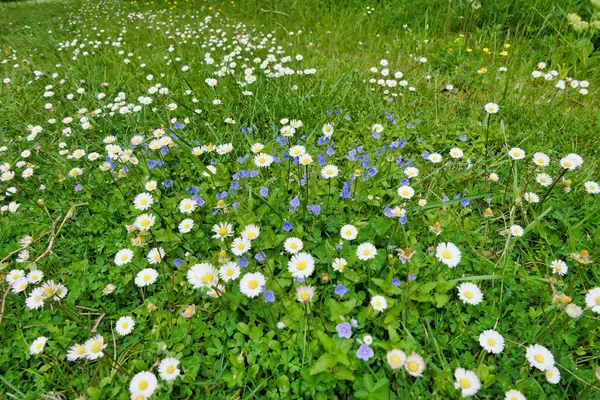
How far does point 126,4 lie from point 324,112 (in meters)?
7.87

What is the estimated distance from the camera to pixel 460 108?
10.2ft

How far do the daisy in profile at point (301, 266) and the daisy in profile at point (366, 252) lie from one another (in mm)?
269

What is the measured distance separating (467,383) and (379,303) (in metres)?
0.47

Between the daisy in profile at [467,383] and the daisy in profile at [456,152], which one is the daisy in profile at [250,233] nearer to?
the daisy in profile at [467,383]

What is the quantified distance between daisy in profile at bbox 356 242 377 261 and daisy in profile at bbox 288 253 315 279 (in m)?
0.27

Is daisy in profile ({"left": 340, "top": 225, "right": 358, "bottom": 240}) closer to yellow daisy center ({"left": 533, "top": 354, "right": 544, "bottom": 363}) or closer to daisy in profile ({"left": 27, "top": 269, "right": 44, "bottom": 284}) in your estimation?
yellow daisy center ({"left": 533, "top": 354, "right": 544, "bottom": 363})

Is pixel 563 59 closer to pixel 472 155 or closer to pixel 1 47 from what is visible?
pixel 472 155

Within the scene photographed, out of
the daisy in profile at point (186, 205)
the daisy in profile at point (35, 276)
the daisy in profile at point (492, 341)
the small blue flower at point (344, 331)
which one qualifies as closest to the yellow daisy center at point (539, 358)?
the daisy in profile at point (492, 341)

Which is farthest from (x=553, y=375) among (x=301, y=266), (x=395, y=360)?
(x=301, y=266)

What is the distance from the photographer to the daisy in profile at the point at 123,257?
2.00m

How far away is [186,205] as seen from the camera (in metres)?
2.23

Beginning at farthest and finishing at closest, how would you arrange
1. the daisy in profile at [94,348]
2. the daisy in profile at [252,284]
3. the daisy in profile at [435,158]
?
1. the daisy in profile at [435,158]
2. the daisy in profile at [252,284]
3. the daisy in profile at [94,348]

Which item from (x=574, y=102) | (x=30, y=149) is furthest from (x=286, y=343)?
(x=574, y=102)

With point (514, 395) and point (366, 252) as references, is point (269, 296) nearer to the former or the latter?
point (366, 252)
